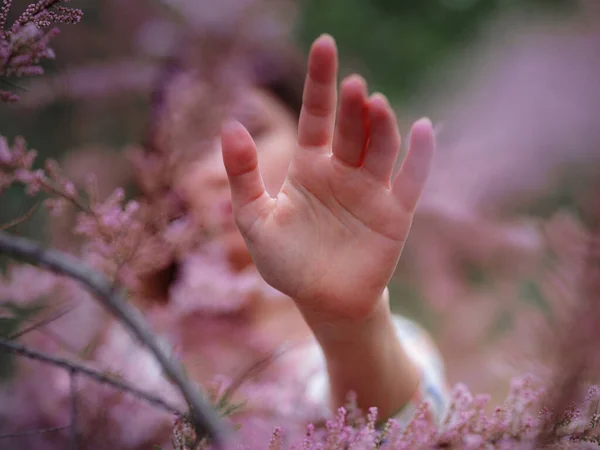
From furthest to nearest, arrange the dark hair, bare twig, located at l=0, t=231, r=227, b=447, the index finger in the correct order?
the dark hair
the index finger
bare twig, located at l=0, t=231, r=227, b=447

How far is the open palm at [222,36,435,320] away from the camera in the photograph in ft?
1.13

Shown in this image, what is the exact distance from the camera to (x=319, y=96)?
14.0 inches

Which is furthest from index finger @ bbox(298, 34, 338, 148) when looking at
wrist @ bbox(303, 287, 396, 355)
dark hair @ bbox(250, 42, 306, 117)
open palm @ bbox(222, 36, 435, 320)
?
dark hair @ bbox(250, 42, 306, 117)

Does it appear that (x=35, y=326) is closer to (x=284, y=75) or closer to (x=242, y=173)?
(x=242, y=173)

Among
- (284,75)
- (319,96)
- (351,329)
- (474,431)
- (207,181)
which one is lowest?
(474,431)

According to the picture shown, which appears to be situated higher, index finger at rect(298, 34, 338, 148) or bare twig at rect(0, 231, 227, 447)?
index finger at rect(298, 34, 338, 148)

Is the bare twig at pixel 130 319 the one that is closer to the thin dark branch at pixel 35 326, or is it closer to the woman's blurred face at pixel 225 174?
the thin dark branch at pixel 35 326

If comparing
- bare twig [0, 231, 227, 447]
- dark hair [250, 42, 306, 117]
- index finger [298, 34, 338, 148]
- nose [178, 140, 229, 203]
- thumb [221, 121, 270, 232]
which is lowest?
bare twig [0, 231, 227, 447]

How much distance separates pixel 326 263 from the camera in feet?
1.25

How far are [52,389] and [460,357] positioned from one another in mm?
932

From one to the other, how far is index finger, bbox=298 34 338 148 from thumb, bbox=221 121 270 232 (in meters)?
0.05

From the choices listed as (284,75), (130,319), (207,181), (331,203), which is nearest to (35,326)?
(130,319)

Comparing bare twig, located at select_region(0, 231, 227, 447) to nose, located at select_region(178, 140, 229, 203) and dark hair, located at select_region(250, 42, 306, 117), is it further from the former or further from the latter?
dark hair, located at select_region(250, 42, 306, 117)

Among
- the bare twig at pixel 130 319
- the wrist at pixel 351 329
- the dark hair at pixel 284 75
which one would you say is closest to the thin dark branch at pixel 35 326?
the bare twig at pixel 130 319
